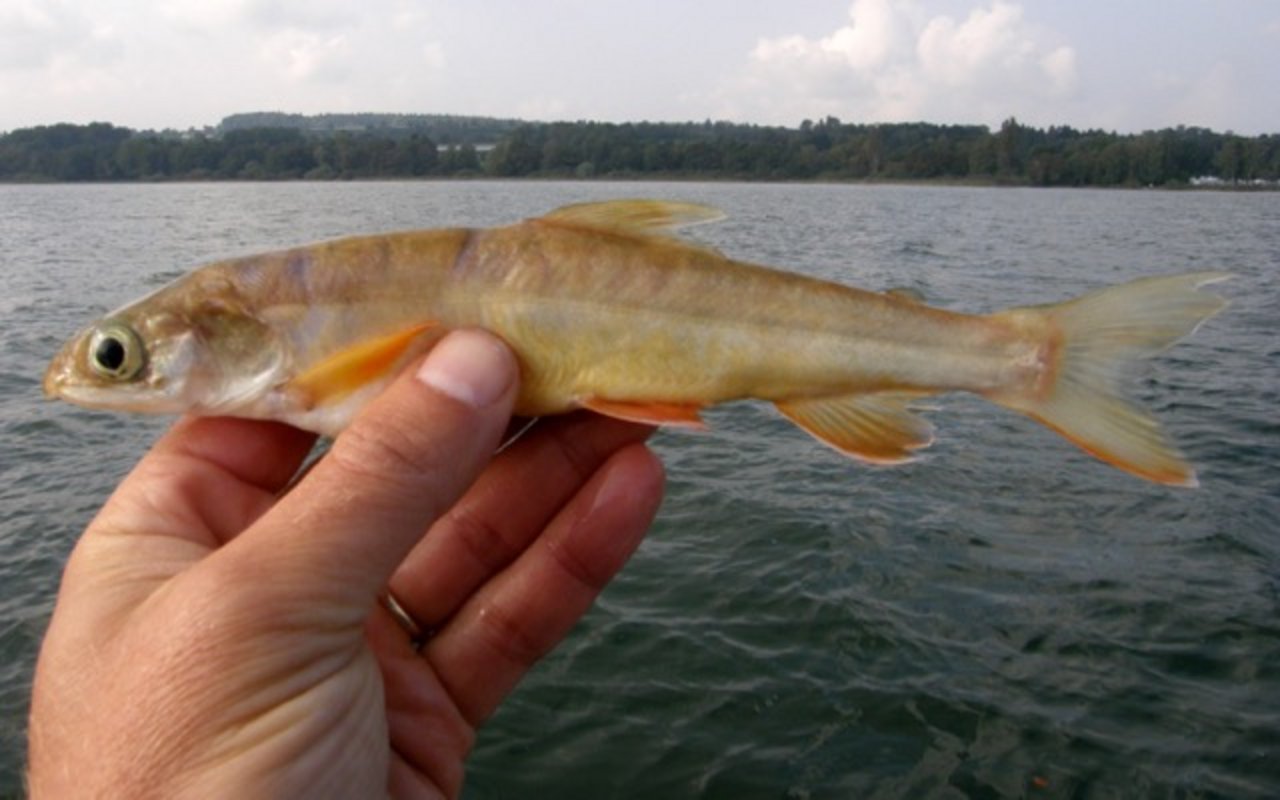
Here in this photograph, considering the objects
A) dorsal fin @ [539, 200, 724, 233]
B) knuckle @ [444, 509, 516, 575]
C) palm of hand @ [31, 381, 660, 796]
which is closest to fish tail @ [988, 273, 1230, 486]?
dorsal fin @ [539, 200, 724, 233]

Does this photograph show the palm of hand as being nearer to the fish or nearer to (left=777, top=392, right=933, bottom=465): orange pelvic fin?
the fish

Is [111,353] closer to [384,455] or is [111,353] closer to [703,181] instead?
[384,455]

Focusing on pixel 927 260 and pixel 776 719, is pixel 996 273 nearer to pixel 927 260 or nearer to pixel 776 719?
pixel 927 260

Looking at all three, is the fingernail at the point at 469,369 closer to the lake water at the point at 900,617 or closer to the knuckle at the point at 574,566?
the knuckle at the point at 574,566

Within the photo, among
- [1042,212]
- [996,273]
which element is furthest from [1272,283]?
[1042,212]

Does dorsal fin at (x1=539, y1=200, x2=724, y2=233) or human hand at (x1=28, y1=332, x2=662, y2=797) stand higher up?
dorsal fin at (x1=539, y1=200, x2=724, y2=233)

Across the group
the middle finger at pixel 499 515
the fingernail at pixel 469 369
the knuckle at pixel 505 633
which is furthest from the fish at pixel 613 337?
the knuckle at pixel 505 633
